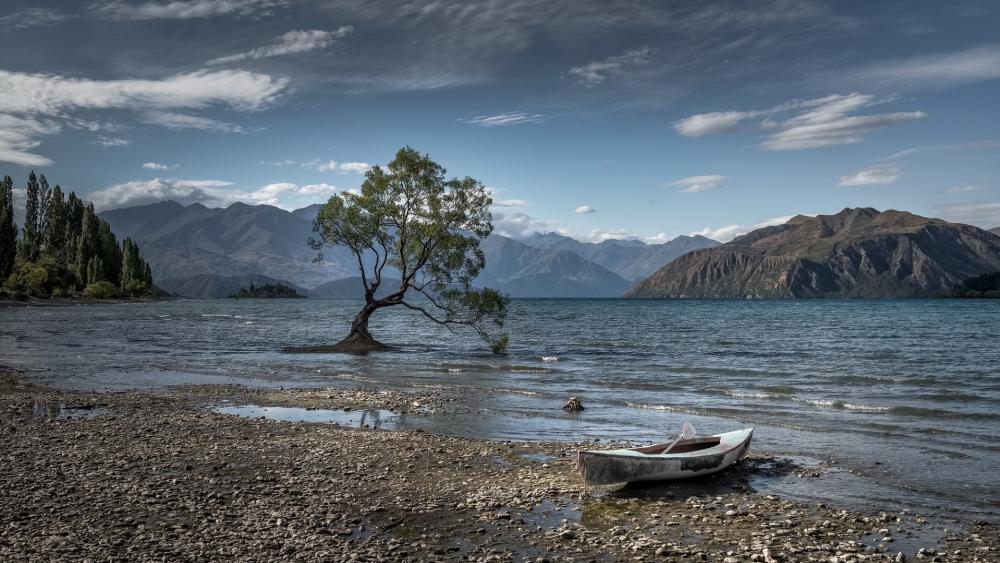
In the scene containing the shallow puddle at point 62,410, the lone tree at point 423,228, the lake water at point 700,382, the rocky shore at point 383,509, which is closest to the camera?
Result: the rocky shore at point 383,509

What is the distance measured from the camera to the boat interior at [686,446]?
1683 centimetres

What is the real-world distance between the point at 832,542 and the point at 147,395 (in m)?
29.3

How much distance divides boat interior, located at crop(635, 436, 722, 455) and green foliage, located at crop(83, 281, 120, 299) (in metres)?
204

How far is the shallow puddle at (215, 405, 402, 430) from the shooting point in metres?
24.5

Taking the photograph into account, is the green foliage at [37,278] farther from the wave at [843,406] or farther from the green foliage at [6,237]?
the wave at [843,406]

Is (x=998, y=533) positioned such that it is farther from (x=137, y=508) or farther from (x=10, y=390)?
(x=10, y=390)

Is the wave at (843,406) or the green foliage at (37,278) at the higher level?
the green foliage at (37,278)

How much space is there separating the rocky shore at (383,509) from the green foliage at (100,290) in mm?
190317

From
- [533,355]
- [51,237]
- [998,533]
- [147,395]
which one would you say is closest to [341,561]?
[998,533]

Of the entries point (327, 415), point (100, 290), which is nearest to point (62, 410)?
point (327, 415)

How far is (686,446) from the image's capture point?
17.8m

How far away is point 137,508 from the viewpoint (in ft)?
43.3

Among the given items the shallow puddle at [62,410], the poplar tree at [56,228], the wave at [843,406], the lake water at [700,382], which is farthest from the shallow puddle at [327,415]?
the poplar tree at [56,228]

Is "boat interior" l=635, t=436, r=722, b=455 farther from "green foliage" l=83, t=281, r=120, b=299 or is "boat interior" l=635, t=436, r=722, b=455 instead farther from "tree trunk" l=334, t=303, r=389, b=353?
"green foliage" l=83, t=281, r=120, b=299
